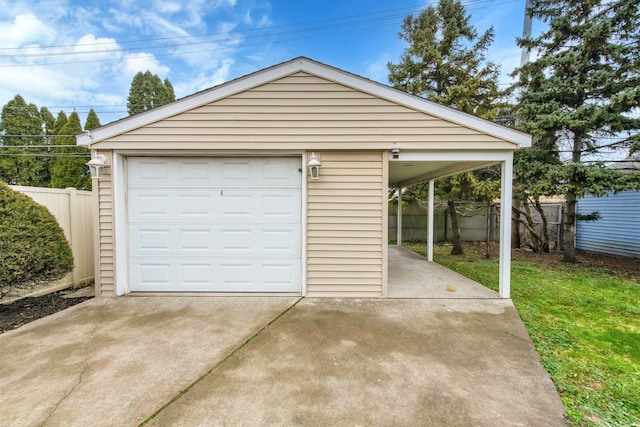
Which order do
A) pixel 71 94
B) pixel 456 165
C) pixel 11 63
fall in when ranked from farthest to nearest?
pixel 71 94
pixel 11 63
pixel 456 165

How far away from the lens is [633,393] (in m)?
2.29

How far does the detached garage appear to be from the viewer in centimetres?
448

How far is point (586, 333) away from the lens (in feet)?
11.3

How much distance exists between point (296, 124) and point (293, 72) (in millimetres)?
807

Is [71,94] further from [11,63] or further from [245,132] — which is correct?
[245,132]

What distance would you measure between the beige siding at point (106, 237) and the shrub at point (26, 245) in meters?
0.54

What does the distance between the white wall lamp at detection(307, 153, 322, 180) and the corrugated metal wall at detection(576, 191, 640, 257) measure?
9.26 m

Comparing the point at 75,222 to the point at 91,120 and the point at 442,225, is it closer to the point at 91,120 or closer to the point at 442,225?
the point at 442,225

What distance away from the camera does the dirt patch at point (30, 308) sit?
367 centimetres

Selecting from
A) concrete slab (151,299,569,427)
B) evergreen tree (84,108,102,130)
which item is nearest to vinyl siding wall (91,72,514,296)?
concrete slab (151,299,569,427)

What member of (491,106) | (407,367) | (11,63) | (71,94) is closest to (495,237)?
(491,106)

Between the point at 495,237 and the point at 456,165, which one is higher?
the point at 456,165

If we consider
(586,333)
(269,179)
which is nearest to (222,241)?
(269,179)

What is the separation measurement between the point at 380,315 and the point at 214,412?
2394 mm
